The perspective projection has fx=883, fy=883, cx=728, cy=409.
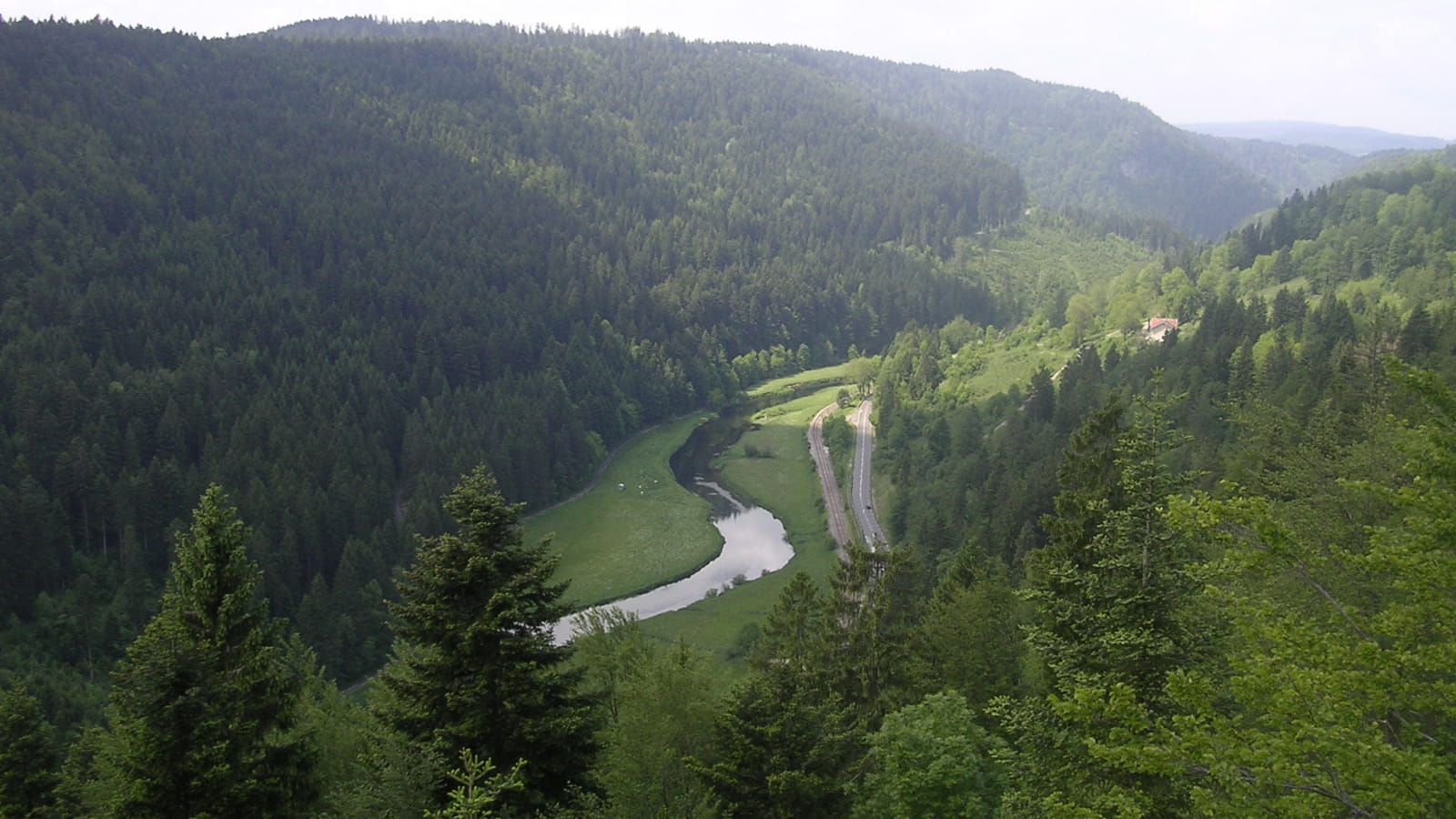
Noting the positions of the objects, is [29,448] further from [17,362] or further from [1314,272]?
[1314,272]

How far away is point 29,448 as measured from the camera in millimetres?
77375

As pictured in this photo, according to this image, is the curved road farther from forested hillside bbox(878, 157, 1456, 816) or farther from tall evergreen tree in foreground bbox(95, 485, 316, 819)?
tall evergreen tree in foreground bbox(95, 485, 316, 819)

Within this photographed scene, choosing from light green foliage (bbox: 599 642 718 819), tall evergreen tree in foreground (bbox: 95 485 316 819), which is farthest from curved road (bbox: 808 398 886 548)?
tall evergreen tree in foreground (bbox: 95 485 316 819)

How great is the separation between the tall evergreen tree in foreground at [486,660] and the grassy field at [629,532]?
190 feet

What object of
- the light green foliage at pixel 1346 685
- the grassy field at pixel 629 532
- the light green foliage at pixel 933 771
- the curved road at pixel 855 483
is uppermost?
the light green foliage at pixel 1346 685

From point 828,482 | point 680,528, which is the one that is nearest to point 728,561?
point 680,528

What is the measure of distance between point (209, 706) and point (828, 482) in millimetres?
100560

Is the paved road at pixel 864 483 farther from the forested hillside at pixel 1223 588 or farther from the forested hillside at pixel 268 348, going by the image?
the forested hillside at pixel 268 348

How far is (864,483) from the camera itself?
111 metres

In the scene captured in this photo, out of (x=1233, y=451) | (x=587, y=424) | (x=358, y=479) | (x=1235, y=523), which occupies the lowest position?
(x=587, y=424)

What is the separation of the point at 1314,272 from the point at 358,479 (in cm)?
13995

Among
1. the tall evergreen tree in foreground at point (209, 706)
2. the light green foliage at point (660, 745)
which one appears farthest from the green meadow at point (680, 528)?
the tall evergreen tree in foreground at point (209, 706)

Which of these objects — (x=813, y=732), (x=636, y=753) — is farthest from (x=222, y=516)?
(x=813, y=732)

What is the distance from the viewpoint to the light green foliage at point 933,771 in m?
23.7
